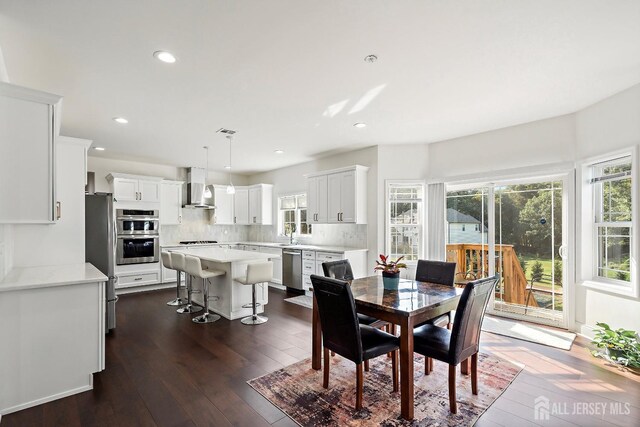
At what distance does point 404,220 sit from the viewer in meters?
5.50

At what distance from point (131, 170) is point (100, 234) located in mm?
3468

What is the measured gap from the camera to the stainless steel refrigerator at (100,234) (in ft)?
12.7

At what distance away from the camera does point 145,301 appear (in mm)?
5590

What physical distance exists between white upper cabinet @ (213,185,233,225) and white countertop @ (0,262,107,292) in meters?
4.61

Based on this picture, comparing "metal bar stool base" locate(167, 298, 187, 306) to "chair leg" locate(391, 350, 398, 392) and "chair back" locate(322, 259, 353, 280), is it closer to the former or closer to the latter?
"chair back" locate(322, 259, 353, 280)

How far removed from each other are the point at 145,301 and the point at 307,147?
3.89m

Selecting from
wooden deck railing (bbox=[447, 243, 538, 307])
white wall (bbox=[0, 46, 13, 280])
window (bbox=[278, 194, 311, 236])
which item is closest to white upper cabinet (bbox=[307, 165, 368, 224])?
window (bbox=[278, 194, 311, 236])

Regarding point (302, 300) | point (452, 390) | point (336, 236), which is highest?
point (336, 236)

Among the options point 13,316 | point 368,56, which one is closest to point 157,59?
point 368,56

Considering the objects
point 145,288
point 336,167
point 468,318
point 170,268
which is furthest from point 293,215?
point 468,318

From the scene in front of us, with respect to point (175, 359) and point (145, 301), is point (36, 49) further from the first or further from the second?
point (145, 301)

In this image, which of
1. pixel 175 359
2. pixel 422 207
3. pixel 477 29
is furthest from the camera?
pixel 422 207

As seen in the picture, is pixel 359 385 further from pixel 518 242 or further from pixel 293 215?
pixel 293 215

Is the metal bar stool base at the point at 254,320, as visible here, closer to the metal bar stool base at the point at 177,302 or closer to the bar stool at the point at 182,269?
the bar stool at the point at 182,269
